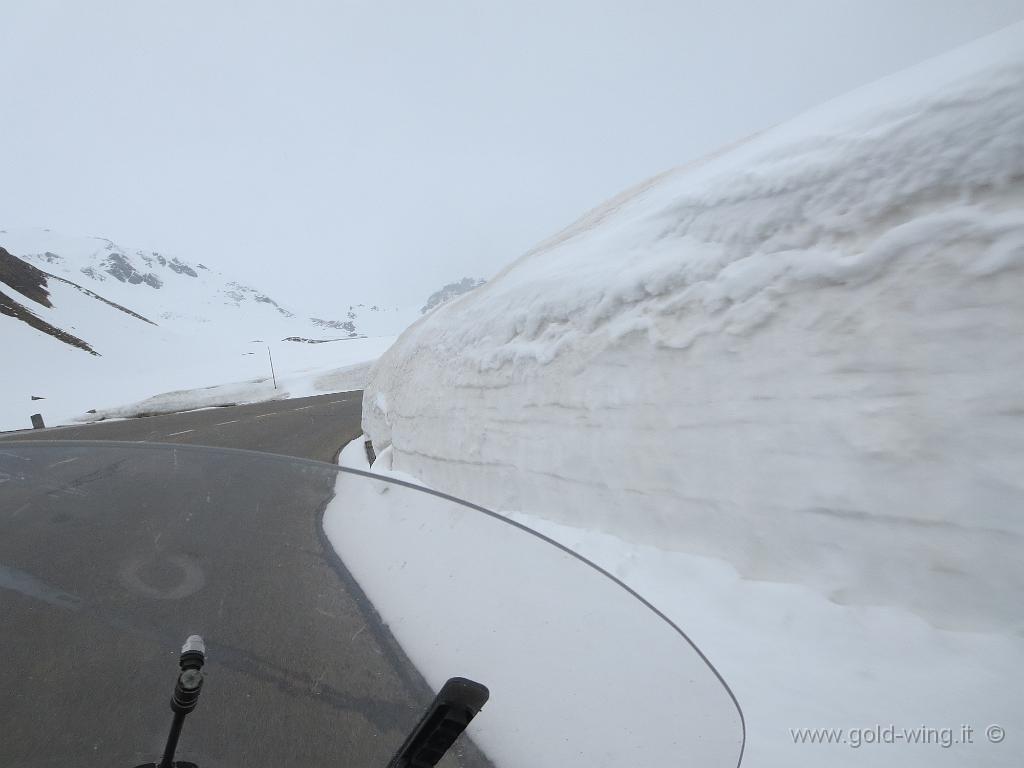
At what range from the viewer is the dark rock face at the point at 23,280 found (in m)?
33.8

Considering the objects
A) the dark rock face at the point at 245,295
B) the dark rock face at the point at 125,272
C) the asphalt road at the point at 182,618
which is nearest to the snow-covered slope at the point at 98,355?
the asphalt road at the point at 182,618

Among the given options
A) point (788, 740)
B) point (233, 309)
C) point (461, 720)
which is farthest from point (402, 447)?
point (233, 309)

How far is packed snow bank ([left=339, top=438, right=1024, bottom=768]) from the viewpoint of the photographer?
5.19ft

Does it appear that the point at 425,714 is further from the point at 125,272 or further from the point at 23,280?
the point at 125,272

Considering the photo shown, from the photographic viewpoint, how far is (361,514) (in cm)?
165

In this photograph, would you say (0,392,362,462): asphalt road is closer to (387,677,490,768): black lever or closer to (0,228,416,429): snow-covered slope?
(0,228,416,429): snow-covered slope

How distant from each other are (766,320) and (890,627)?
1504mm

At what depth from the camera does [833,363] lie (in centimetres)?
233

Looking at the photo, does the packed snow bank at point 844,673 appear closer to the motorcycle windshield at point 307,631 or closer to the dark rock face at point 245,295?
the motorcycle windshield at point 307,631

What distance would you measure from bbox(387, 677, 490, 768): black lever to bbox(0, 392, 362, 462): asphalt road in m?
7.17

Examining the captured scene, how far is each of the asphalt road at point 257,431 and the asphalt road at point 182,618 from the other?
618 cm

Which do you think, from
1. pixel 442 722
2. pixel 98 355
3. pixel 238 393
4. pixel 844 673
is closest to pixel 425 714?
pixel 442 722

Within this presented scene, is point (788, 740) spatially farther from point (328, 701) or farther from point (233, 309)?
point (233, 309)

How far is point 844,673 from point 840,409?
113 centimetres
